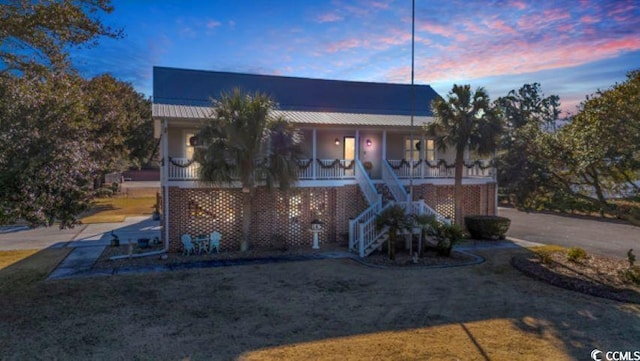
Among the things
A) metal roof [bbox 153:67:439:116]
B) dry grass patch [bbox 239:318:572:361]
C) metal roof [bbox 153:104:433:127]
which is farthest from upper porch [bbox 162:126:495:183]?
dry grass patch [bbox 239:318:572:361]

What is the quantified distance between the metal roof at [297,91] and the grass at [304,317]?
996 cm

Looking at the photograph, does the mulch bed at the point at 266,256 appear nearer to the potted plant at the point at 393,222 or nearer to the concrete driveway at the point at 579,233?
the potted plant at the point at 393,222

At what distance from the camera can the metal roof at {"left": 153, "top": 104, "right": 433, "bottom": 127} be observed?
15383mm

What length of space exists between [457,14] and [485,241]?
364 inches

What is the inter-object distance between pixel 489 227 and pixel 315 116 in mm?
8870

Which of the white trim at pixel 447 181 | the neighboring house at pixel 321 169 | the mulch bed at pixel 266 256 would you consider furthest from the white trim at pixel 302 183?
the white trim at pixel 447 181

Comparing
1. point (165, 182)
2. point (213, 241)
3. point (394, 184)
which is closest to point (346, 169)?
point (394, 184)

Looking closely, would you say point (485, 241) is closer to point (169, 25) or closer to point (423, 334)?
point (423, 334)

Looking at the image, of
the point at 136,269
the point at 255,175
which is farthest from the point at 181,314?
the point at 255,175

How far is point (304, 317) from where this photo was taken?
27.7ft

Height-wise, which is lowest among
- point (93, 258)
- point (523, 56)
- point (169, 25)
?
point (93, 258)

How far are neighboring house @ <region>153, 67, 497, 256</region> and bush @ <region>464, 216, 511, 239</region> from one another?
156 cm

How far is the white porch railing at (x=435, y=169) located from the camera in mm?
18469

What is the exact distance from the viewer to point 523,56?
15.9 metres
